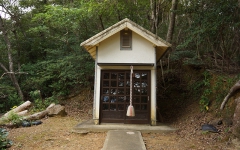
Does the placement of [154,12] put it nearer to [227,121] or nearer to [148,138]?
[227,121]

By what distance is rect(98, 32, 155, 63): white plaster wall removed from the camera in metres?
7.80

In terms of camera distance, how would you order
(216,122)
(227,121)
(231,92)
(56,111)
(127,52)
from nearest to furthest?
(227,121)
(231,92)
(216,122)
(127,52)
(56,111)

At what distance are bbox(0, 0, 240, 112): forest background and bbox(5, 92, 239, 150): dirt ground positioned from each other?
1306mm

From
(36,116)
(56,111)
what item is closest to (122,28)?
(56,111)

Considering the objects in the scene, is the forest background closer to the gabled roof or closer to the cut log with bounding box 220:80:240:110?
the cut log with bounding box 220:80:240:110

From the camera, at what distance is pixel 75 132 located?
6633mm

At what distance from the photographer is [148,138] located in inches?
243

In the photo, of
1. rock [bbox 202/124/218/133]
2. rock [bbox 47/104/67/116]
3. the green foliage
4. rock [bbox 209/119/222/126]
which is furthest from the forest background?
the green foliage

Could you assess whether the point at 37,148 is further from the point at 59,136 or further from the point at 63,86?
the point at 63,86

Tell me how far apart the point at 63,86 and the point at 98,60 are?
19.8 ft

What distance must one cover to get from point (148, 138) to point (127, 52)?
11.9ft

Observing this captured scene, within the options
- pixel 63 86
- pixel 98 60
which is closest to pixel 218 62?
pixel 98 60

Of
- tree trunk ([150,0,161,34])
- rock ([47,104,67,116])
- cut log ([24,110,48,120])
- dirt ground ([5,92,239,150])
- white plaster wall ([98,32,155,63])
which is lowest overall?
dirt ground ([5,92,239,150])

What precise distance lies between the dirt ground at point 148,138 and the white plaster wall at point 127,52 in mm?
3044
